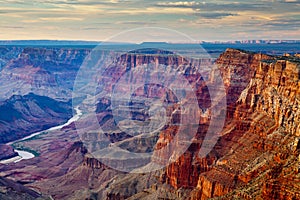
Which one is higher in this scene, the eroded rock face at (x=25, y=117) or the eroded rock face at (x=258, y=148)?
the eroded rock face at (x=258, y=148)

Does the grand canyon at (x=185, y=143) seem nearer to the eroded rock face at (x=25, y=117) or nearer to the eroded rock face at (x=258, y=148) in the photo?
the eroded rock face at (x=258, y=148)

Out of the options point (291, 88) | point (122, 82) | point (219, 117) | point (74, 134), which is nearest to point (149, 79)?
point (122, 82)

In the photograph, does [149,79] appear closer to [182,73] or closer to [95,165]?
[182,73]

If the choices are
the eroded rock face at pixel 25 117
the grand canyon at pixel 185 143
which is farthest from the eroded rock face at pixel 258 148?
the eroded rock face at pixel 25 117

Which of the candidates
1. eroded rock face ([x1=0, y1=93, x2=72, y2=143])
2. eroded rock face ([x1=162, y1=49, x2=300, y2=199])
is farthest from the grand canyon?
eroded rock face ([x1=0, y1=93, x2=72, y2=143])

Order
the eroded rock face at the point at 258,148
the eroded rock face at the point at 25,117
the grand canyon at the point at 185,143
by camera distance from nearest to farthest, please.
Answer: the eroded rock face at the point at 258,148 < the grand canyon at the point at 185,143 < the eroded rock face at the point at 25,117

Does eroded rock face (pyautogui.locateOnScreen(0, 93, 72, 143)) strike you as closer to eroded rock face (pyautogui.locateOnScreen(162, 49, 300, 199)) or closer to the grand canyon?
the grand canyon

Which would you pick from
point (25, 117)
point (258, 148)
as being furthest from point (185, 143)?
point (25, 117)

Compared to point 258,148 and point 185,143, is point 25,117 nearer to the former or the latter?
point 185,143
